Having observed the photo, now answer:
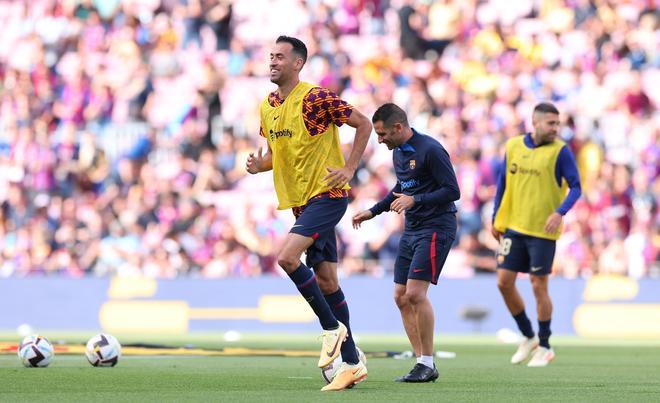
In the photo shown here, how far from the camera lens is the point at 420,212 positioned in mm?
10984

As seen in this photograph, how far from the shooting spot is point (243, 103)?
79.6 feet

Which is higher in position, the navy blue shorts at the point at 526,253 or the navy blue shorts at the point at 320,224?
the navy blue shorts at the point at 320,224

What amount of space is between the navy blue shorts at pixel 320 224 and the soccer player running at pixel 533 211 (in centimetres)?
435

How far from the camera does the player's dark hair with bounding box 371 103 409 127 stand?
10577 millimetres

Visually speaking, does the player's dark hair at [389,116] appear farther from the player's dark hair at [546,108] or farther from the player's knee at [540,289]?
the player's knee at [540,289]

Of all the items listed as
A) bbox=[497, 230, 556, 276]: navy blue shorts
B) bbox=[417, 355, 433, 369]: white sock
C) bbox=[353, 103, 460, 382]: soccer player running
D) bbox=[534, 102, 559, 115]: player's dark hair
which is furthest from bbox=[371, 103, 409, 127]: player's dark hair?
bbox=[497, 230, 556, 276]: navy blue shorts

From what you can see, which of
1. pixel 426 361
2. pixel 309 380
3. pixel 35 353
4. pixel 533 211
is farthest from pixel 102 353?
pixel 533 211

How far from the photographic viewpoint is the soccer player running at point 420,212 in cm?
1059

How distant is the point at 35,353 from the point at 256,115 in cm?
1236

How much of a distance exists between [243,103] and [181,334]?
520 cm

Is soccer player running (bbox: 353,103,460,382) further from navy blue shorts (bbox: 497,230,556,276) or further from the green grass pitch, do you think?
navy blue shorts (bbox: 497,230,556,276)

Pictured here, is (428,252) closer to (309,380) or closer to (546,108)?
(309,380)

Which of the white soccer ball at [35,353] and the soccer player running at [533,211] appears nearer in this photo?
the white soccer ball at [35,353]

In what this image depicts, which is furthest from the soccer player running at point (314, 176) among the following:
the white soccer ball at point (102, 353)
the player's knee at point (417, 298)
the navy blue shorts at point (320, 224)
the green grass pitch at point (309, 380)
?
the white soccer ball at point (102, 353)
